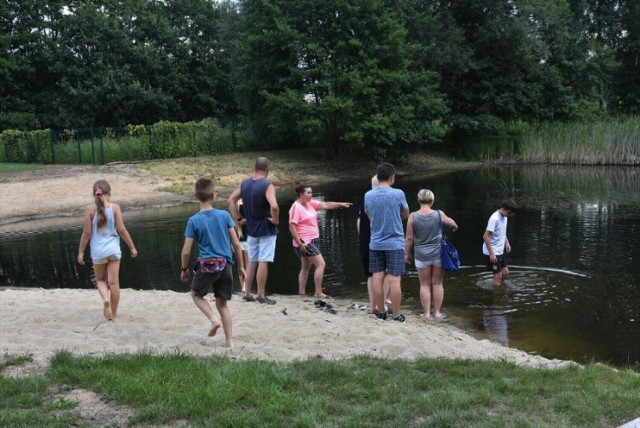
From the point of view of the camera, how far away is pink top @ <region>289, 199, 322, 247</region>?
10391mm

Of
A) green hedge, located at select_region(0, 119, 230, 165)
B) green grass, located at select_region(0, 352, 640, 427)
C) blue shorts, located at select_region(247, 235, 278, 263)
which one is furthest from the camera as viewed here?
green hedge, located at select_region(0, 119, 230, 165)

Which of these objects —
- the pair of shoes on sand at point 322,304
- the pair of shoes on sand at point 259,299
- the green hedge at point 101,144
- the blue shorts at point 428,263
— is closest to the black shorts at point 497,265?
the blue shorts at point 428,263

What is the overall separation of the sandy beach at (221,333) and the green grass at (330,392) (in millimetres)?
628

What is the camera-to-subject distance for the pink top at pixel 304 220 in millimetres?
10391

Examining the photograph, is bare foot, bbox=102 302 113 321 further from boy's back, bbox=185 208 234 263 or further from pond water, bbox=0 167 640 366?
pond water, bbox=0 167 640 366

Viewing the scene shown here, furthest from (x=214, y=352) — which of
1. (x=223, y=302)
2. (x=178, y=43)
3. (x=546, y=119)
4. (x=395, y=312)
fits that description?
(x=178, y=43)

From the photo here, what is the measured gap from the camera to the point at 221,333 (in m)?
7.63

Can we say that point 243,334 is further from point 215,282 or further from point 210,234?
point 210,234

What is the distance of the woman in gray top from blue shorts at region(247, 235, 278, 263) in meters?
1.87

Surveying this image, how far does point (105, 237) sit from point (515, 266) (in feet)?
25.8

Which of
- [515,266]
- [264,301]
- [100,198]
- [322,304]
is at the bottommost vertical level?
[515,266]

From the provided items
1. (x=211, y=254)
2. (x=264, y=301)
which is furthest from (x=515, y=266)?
(x=211, y=254)

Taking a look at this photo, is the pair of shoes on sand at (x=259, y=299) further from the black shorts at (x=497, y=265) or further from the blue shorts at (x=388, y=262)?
the black shorts at (x=497, y=265)

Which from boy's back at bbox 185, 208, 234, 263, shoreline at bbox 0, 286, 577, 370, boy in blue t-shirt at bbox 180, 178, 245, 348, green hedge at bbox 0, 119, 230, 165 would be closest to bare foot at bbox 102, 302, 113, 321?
shoreline at bbox 0, 286, 577, 370
